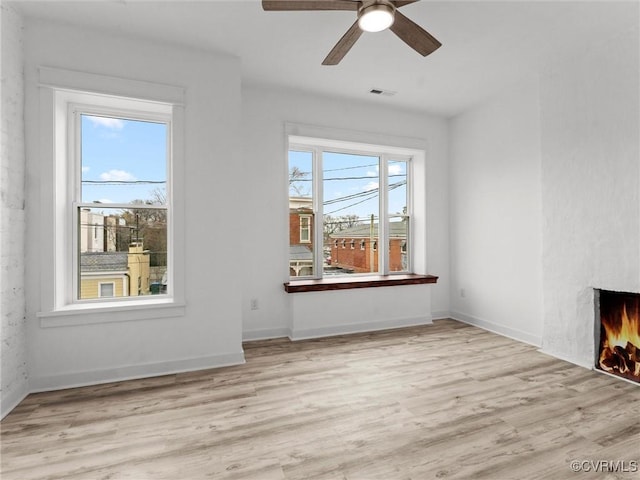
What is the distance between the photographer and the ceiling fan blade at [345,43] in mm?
2105

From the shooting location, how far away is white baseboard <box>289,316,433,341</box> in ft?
12.5

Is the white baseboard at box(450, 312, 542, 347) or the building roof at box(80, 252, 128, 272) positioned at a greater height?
the building roof at box(80, 252, 128, 272)

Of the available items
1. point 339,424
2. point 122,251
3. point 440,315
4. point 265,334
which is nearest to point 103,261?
point 122,251

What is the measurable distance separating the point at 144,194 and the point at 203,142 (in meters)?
0.77

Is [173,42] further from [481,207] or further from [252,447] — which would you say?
[481,207]

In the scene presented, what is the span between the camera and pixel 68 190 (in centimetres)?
283

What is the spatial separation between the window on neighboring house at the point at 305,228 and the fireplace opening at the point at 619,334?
121 inches

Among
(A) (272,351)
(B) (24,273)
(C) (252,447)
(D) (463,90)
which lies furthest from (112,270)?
(D) (463,90)

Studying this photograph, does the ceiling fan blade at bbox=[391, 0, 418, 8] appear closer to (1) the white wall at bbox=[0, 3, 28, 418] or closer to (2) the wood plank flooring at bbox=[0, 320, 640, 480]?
(2) the wood plank flooring at bbox=[0, 320, 640, 480]

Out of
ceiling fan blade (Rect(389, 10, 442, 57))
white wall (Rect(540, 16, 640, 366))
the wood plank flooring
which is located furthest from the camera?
white wall (Rect(540, 16, 640, 366))

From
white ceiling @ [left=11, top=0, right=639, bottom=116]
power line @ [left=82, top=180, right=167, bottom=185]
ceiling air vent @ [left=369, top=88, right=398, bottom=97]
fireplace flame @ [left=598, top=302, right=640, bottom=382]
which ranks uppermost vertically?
ceiling air vent @ [left=369, top=88, right=398, bottom=97]

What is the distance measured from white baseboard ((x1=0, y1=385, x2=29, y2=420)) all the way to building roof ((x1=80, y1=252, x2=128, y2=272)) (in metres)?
1.01

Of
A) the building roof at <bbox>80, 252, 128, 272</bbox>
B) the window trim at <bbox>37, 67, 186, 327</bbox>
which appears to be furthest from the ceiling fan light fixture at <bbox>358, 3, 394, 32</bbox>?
the building roof at <bbox>80, 252, 128, 272</bbox>

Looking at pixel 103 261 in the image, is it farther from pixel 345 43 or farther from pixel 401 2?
pixel 401 2
